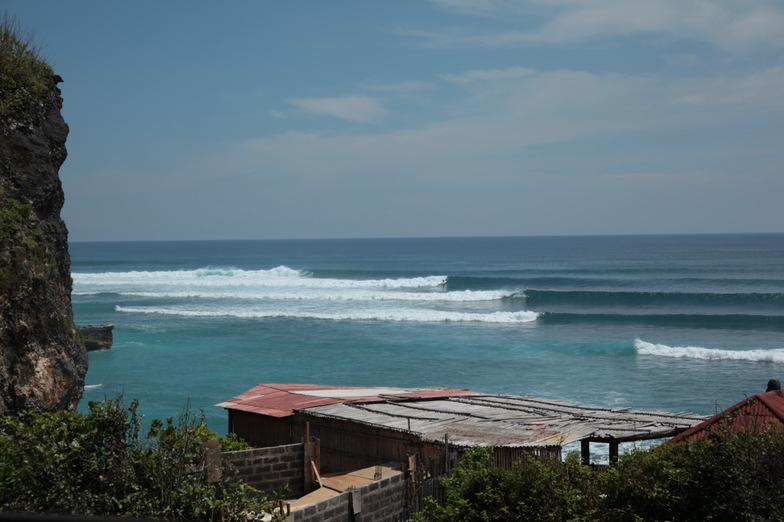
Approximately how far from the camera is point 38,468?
6.91 meters

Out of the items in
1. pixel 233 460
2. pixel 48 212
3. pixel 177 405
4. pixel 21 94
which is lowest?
pixel 177 405

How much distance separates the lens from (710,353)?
30.0 meters

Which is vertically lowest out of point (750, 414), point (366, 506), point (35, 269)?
point (366, 506)

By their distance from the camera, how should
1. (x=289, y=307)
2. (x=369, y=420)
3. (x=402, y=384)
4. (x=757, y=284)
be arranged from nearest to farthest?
(x=369, y=420)
(x=402, y=384)
(x=289, y=307)
(x=757, y=284)

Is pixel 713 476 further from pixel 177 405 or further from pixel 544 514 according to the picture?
pixel 177 405

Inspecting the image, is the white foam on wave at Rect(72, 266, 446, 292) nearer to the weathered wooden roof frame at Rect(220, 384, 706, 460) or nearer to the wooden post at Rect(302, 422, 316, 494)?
the weathered wooden roof frame at Rect(220, 384, 706, 460)

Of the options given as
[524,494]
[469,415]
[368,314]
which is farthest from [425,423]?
[368,314]

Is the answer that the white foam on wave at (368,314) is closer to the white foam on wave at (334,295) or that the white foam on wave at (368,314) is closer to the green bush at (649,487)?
the white foam on wave at (334,295)

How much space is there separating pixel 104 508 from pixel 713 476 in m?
6.26

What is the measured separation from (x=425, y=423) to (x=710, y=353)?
74.0ft

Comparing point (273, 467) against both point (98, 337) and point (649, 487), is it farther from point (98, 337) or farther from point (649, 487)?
point (98, 337)

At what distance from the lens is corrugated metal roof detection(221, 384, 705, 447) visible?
424 inches

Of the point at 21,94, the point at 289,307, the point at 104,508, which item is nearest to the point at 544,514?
the point at 104,508

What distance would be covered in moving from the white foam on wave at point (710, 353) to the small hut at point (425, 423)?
18.7 m
